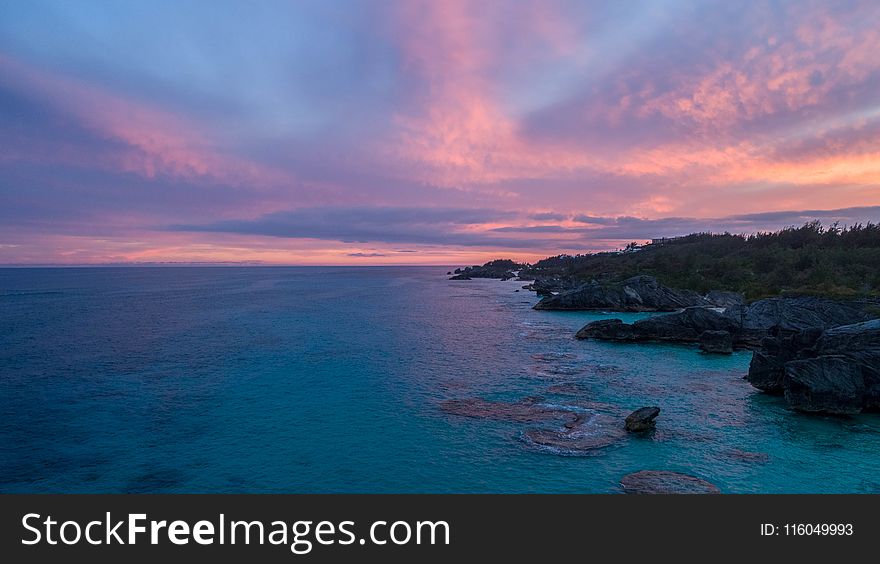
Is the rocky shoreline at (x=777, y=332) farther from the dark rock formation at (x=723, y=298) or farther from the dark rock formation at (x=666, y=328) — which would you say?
the dark rock formation at (x=666, y=328)

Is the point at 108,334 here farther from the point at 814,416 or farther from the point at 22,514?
the point at 814,416

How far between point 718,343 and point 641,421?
128ft

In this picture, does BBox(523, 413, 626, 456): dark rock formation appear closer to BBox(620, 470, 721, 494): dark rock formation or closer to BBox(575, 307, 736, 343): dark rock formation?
BBox(620, 470, 721, 494): dark rock formation

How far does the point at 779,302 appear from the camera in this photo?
65625 millimetres

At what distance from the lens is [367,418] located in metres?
36.7

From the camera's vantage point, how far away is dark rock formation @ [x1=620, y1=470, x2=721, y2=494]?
23203mm

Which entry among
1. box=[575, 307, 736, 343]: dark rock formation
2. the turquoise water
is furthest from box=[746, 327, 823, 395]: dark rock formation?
box=[575, 307, 736, 343]: dark rock formation

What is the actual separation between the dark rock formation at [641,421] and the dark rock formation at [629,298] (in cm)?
8180

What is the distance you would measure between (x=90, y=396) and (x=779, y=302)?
85.6 metres

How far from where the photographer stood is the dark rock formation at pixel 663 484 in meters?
23.2

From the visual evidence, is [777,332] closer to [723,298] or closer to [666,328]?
[666,328]

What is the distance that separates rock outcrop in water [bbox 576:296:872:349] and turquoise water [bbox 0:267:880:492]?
486 cm

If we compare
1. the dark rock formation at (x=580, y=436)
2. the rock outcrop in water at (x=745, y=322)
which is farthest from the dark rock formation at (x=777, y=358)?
the dark rock formation at (x=580, y=436)

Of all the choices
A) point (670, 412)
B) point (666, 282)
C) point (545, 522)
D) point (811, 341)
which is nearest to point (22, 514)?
point (545, 522)
